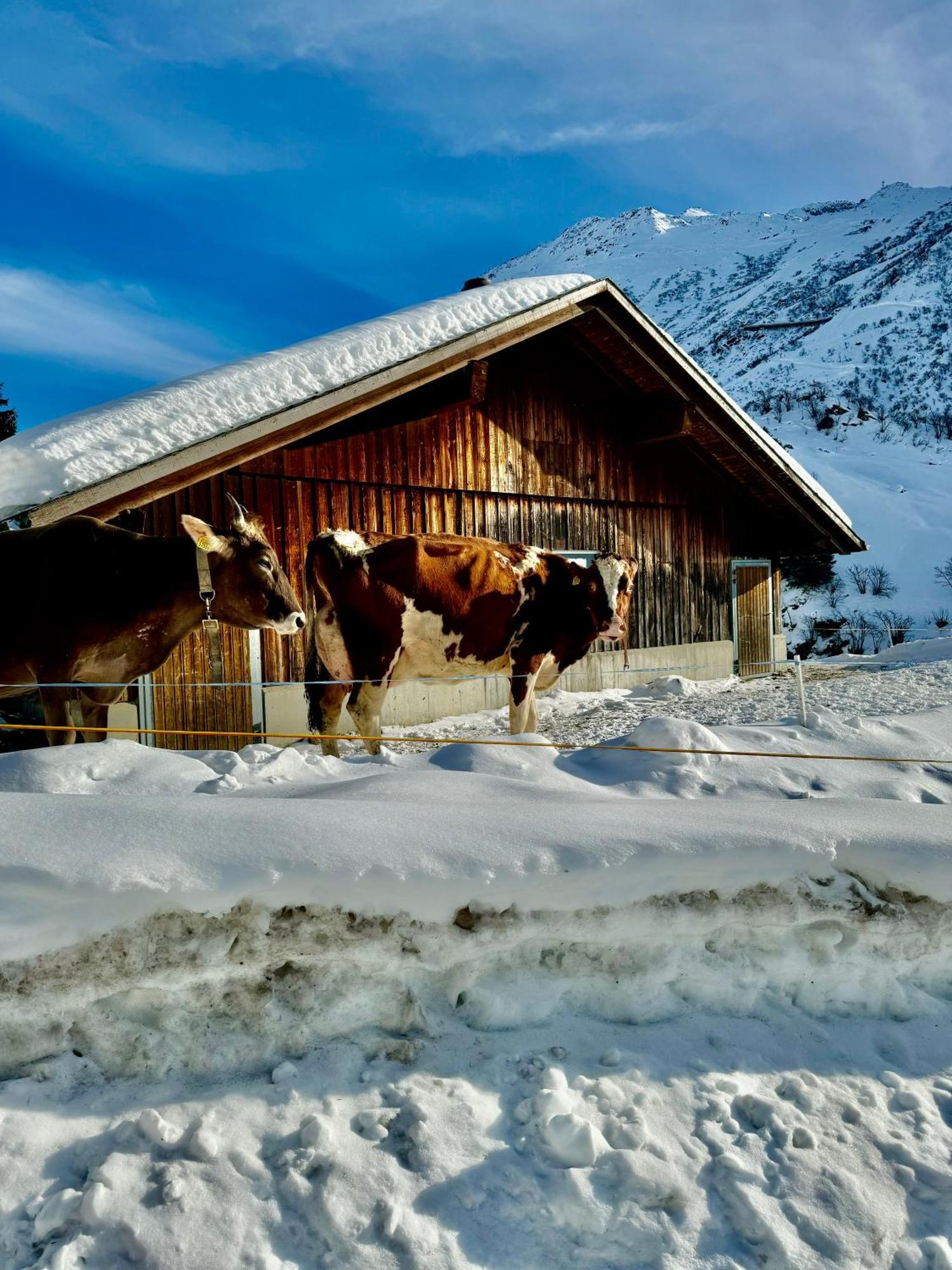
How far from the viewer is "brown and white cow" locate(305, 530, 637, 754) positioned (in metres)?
6.82

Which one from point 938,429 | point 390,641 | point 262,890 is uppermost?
point 938,429

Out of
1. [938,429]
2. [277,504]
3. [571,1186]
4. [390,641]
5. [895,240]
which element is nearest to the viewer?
[571,1186]

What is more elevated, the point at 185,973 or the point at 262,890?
the point at 262,890

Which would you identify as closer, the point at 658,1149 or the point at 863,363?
the point at 658,1149

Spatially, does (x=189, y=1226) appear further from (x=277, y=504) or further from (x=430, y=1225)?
(x=277, y=504)

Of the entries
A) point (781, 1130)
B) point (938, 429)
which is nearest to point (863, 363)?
point (938, 429)

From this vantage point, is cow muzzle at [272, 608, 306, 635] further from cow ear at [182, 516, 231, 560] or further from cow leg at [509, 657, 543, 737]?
cow leg at [509, 657, 543, 737]

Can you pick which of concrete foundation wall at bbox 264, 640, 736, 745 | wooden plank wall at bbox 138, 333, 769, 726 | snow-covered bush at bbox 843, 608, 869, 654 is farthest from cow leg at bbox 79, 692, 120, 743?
snow-covered bush at bbox 843, 608, 869, 654

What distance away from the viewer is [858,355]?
278 feet

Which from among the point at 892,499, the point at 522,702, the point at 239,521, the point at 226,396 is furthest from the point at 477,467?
the point at 892,499

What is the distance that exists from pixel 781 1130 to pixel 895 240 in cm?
18735

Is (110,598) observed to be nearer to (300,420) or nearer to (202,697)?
(300,420)

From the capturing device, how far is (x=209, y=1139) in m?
2.16

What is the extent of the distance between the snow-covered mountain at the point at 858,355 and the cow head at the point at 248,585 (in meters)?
17.8
